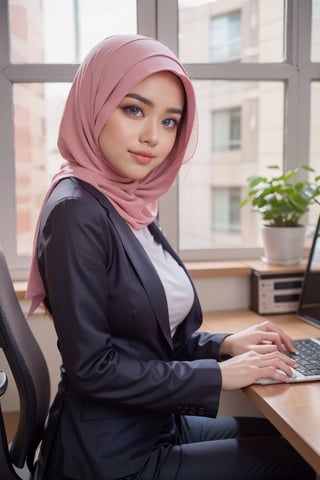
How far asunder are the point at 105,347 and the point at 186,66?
4.24 ft

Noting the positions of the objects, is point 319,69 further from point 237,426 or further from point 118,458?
point 118,458

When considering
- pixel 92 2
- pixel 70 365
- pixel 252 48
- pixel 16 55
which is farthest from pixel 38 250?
pixel 252 48

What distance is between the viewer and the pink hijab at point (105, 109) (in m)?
1.11

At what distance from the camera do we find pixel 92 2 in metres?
2.01

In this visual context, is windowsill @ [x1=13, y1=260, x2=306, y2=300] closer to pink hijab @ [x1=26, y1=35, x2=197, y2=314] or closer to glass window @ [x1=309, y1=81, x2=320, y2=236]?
glass window @ [x1=309, y1=81, x2=320, y2=236]

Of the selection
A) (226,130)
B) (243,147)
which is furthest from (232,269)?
(226,130)

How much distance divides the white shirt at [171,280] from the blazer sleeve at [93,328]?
0.17m

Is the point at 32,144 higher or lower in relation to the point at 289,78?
lower

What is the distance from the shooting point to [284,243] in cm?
196

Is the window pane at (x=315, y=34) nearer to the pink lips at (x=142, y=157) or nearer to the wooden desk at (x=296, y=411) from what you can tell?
the pink lips at (x=142, y=157)

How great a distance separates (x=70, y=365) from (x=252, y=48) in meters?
1.61

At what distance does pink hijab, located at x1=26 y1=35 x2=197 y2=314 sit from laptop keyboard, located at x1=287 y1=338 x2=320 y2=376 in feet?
1.57

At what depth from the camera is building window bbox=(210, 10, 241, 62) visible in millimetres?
2145

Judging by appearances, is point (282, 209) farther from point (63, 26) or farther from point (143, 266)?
point (63, 26)
